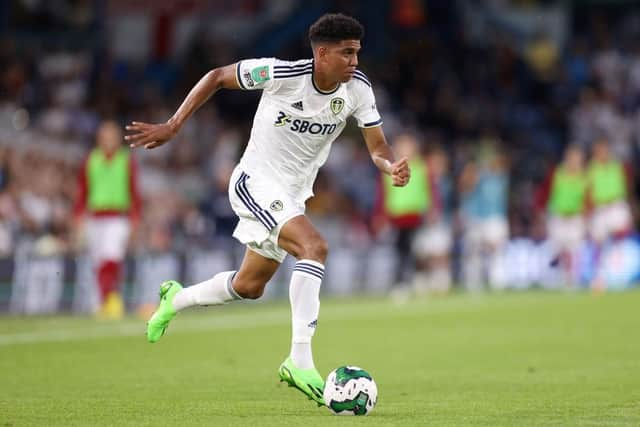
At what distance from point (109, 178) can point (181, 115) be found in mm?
9198

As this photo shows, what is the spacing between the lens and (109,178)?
18.0 m

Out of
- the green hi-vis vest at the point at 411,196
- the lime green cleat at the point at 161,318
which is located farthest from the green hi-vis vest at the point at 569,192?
the lime green cleat at the point at 161,318

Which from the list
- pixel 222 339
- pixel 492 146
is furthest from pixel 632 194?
pixel 222 339

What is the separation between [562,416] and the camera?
820 centimetres

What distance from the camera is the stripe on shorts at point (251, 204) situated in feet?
30.1

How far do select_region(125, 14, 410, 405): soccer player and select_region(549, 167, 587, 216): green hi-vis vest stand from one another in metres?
17.3

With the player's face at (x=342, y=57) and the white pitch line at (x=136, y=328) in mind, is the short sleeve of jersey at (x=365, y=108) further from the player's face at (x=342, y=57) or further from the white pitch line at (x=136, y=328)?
the white pitch line at (x=136, y=328)

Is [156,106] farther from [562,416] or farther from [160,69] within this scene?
[562,416]

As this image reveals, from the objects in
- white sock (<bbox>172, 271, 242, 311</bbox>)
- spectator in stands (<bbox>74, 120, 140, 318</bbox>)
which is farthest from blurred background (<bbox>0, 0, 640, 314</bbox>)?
white sock (<bbox>172, 271, 242, 311</bbox>)

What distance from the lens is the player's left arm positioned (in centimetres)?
883

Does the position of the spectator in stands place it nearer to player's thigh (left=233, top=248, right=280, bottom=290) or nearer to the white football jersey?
player's thigh (left=233, top=248, right=280, bottom=290)

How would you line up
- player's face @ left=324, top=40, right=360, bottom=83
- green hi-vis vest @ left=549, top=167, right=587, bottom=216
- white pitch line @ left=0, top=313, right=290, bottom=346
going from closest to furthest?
player's face @ left=324, top=40, right=360, bottom=83
white pitch line @ left=0, top=313, right=290, bottom=346
green hi-vis vest @ left=549, top=167, right=587, bottom=216

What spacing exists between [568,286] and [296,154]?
17.9 meters

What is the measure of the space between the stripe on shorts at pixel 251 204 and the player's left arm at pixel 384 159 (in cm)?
81
